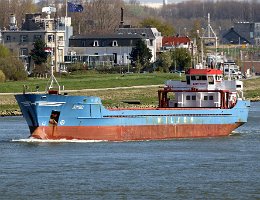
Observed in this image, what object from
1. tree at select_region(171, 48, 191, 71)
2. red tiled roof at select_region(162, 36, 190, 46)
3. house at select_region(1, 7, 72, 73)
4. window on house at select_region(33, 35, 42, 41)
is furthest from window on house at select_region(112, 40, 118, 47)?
red tiled roof at select_region(162, 36, 190, 46)

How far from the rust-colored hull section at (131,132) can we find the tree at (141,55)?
209ft

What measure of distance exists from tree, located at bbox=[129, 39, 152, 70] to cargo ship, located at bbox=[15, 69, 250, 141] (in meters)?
60.6

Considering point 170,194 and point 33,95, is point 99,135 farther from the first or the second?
point 170,194

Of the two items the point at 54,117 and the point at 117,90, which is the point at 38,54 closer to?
the point at 117,90

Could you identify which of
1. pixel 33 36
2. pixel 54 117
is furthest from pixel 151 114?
pixel 33 36

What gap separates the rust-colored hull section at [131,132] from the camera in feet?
190

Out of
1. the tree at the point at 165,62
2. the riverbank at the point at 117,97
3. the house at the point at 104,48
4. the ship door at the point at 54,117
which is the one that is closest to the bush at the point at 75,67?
the house at the point at 104,48

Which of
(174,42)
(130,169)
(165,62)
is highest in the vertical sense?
(174,42)

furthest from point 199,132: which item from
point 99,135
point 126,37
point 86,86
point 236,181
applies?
point 126,37

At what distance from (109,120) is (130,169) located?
1133 cm

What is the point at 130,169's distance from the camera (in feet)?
157

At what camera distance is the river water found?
139ft

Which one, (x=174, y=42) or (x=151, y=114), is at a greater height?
(x=174, y=42)

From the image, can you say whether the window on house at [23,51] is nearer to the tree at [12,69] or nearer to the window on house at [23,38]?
the window on house at [23,38]
